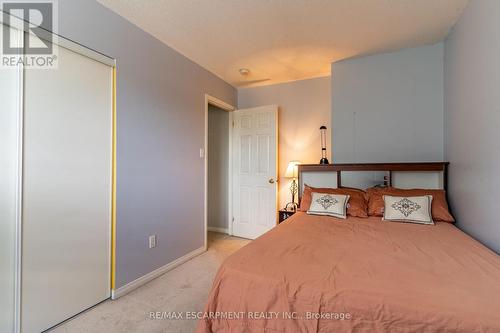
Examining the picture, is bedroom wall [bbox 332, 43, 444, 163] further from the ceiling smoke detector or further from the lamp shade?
the ceiling smoke detector

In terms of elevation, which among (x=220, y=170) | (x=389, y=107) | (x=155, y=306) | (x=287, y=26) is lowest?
(x=155, y=306)

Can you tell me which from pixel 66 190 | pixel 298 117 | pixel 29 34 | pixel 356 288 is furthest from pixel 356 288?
pixel 298 117

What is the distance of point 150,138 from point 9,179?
112 cm

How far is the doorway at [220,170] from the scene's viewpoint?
13.3 feet

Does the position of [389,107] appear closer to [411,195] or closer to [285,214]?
[411,195]

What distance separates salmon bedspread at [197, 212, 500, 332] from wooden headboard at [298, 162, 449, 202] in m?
1.15

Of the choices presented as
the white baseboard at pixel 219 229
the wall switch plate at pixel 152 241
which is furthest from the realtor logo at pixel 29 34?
the white baseboard at pixel 219 229

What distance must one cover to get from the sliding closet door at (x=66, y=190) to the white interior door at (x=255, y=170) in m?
2.13

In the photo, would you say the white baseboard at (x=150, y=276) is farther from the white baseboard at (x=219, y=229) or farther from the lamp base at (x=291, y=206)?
the lamp base at (x=291, y=206)

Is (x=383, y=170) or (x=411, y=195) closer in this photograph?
(x=411, y=195)

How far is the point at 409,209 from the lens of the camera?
7.32 ft

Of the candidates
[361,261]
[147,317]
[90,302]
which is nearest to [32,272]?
[90,302]

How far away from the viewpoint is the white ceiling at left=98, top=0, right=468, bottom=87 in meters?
2.00

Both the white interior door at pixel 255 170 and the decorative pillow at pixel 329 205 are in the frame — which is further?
the white interior door at pixel 255 170
